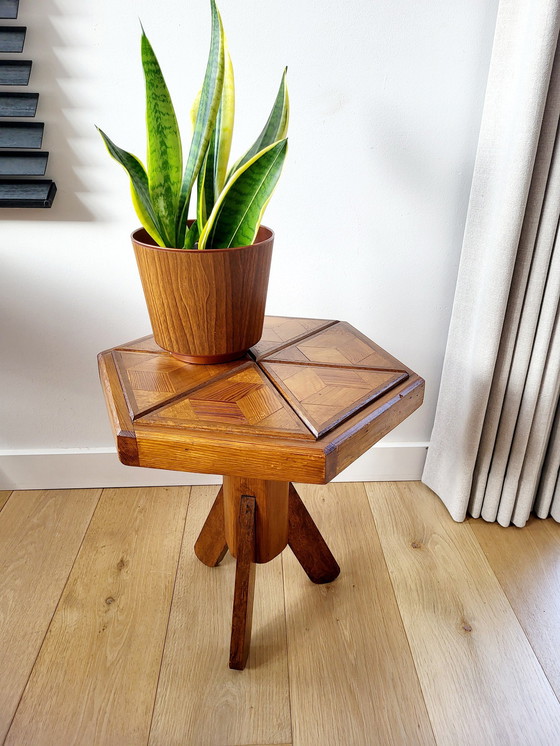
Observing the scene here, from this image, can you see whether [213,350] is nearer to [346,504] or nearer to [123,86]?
[123,86]

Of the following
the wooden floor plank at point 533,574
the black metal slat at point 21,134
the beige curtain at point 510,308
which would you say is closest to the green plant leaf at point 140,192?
the black metal slat at point 21,134

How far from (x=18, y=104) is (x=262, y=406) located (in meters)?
0.76

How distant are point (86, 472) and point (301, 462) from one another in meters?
0.89

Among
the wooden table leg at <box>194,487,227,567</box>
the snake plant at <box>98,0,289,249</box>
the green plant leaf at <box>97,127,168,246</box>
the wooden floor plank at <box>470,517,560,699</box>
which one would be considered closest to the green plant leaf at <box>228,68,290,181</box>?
the snake plant at <box>98,0,289,249</box>

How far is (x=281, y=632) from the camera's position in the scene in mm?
1064

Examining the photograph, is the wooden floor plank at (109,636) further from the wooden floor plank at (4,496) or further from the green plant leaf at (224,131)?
the green plant leaf at (224,131)

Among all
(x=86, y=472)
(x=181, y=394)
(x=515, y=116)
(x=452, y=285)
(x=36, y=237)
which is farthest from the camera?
(x=86, y=472)

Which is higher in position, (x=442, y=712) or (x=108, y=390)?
(x=108, y=390)

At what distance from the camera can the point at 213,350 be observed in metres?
0.87

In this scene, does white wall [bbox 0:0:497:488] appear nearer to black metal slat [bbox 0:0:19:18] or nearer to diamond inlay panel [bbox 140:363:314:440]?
black metal slat [bbox 0:0:19:18]

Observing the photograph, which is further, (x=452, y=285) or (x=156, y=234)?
(x=452, y=285)

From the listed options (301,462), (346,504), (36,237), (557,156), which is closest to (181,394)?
(301,462)

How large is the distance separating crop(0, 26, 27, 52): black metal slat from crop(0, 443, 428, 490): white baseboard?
0.87 m

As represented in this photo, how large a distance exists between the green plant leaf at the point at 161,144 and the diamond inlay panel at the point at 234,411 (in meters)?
0.26
